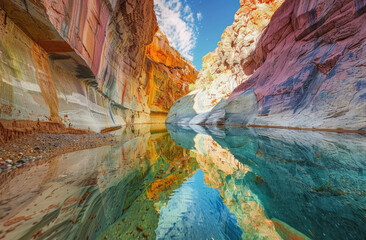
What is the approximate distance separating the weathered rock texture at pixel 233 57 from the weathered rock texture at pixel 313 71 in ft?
16.2

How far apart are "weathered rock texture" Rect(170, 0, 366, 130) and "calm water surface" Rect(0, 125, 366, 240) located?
5017 mm

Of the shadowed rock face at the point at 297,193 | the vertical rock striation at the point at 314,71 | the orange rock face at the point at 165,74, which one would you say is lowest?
the shadowed rock face at the point at 297,193

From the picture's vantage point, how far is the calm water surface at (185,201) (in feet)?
3.44

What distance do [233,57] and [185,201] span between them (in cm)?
2148

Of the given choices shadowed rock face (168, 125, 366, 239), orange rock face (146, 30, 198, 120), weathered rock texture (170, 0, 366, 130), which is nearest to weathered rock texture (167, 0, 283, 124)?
weathered rock texture (170, 0, 366, 130)

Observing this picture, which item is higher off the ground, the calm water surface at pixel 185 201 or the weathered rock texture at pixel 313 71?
the weathered rock texture at pixel 313 71

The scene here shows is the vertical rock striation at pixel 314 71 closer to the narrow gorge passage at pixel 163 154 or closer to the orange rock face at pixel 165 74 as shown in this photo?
the narrow gorge passage at pixel 163 154

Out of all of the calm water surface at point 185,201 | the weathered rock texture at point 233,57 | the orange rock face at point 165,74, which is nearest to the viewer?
the calm water surface at point 185,201

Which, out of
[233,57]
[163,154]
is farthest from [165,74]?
[163,154]

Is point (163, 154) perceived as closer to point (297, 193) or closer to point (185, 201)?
point (185, 201)

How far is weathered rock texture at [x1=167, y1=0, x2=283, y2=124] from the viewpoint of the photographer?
56.7 ft

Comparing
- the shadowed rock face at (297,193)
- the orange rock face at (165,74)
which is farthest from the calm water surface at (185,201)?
the orange rock face at (165,74)

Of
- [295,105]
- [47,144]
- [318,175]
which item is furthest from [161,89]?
[318,175]

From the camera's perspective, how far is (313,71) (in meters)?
7.78
